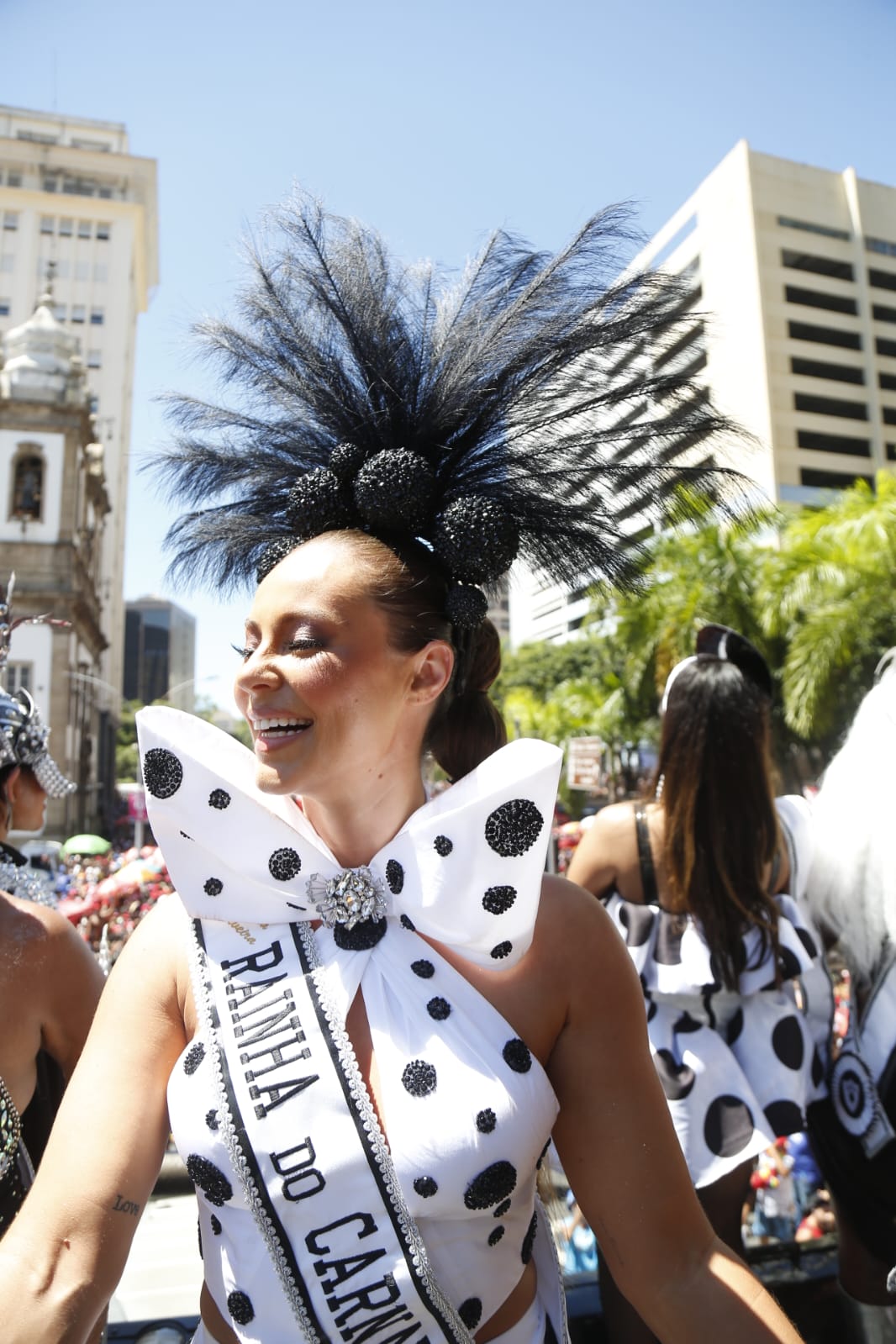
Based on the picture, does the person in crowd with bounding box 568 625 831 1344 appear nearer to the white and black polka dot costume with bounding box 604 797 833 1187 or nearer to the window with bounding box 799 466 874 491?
the white and black polka dot costume with bounding box 604 797 833 1187

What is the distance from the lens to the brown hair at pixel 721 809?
2.41 metres

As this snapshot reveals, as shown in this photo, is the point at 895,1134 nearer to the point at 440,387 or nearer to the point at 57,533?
the point at 440,387

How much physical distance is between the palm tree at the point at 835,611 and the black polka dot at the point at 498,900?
13295 mm

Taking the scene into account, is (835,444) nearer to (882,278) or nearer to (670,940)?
(882,278)

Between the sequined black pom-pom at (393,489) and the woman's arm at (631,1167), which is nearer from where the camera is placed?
the woman's arm at (631,1167)

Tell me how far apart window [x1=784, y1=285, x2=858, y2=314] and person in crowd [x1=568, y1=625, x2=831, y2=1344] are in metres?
49.2

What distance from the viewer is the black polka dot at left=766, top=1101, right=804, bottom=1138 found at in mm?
2262

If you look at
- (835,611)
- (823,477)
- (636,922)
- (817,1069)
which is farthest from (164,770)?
(823,477)

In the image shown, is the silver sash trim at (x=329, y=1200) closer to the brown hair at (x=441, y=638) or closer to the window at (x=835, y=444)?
the brown hair at (x=441, y=638)

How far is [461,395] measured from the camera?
5.30 ft

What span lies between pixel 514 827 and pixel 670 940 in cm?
134

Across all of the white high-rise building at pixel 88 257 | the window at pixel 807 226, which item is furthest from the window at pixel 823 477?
the white high-rise building at pixel 88 257

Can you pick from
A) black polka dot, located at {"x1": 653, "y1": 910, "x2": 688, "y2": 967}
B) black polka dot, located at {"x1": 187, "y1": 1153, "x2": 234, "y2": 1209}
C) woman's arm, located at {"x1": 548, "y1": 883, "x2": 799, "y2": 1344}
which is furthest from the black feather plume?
black polka dot, located at {"x1": 653, "y1": 910, "x2": 688, "y2": 967}

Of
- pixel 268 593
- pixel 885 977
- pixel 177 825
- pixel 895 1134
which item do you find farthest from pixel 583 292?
pixel 895 1134
